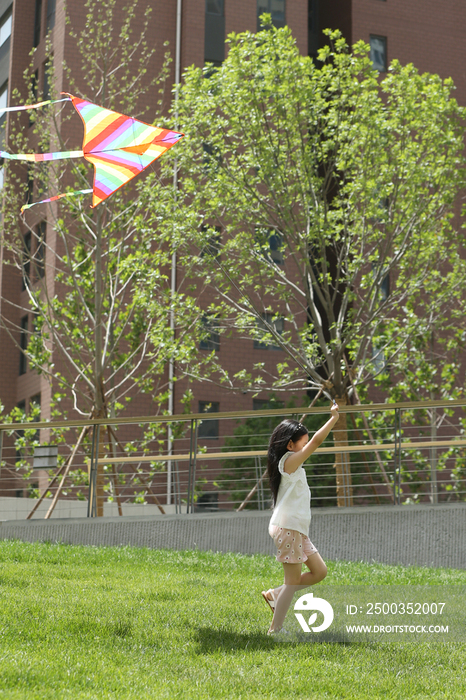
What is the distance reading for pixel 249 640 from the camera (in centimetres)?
588

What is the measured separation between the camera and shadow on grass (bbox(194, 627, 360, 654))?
5.69 metres

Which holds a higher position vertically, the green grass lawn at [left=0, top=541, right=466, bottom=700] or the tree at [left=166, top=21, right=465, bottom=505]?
the tree at [left=166, top=21, right=465, bottom=505]

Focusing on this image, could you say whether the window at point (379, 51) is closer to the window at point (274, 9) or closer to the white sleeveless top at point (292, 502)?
the window at point (274, 9)

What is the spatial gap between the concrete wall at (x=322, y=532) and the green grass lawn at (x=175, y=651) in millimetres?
2368

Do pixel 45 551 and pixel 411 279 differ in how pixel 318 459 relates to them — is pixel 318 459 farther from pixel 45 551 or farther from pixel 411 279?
pixel 45 551

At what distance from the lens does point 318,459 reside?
68.5 feet

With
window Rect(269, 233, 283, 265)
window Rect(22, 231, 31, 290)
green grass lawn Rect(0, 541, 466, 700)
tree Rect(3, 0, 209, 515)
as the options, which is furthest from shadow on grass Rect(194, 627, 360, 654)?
window Rect(269, 233, 283, 265)

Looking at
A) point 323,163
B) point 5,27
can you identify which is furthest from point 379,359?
point 5,27

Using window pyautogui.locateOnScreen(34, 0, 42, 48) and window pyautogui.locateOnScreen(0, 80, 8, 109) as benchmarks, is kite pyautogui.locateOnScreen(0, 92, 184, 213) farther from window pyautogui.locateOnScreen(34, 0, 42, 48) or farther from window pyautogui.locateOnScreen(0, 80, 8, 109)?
window pyautogui.locateOnScreen(34, 0, 42, 48)

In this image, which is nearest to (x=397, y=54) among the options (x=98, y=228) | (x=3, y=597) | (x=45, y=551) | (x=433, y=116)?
(x=433, y=116)

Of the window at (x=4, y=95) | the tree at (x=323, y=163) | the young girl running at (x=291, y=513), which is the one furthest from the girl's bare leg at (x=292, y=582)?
the window at (x=4, y=95)

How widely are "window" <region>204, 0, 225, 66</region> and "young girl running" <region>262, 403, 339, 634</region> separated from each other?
860 inches

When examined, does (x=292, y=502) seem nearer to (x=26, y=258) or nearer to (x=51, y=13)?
(x=26, y=258)

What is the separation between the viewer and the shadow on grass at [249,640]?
5688mm
